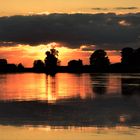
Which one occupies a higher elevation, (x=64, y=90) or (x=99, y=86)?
(x=99, y=86)

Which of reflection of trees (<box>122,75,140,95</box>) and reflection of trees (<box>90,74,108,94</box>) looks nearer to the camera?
reflection of trees (<box>122,75,140,95</box>)

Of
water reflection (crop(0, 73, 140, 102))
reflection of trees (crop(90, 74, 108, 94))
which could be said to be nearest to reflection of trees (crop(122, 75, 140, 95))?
water reflection (crop(0, 73, 140, 102))

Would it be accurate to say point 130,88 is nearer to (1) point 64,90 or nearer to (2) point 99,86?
(1) point 64,90

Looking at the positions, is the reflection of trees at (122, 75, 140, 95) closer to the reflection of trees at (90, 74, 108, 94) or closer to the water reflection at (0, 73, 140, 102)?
the water reflection at (0, 73, 140, 102)

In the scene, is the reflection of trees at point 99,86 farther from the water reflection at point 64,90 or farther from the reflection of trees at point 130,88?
the reflection of trees at point 130,88

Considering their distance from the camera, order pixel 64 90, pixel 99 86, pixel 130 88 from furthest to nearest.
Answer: pixel 99 86
pixel 130 88
pixel 64 90

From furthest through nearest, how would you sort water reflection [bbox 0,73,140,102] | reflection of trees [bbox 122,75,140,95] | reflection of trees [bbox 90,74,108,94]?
reflection of trees [bbox 90,74,108,94]
reflection of trees [bbox 122,75,140,95]
water reflection [bbox 0,73,140,102]

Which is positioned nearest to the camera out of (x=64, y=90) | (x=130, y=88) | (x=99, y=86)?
(x=64, y=90)

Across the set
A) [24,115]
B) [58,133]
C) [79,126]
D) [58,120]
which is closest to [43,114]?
[24,115]

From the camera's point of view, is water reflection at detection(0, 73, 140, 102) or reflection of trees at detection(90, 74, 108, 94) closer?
water reflection at detection(0, 73, 140, 102)

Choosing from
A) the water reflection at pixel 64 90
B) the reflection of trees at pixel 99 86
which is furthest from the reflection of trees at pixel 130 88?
the reflection of trees at pixel 99 86

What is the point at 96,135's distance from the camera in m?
19.0

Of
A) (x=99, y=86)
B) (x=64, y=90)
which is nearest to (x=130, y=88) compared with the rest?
(x=64, y=90)

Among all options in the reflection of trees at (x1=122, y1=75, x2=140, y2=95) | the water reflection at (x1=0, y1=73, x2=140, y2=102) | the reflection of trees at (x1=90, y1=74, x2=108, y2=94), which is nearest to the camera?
the water reflection at (x1=0, y1=73, x2=140, y2=102)
